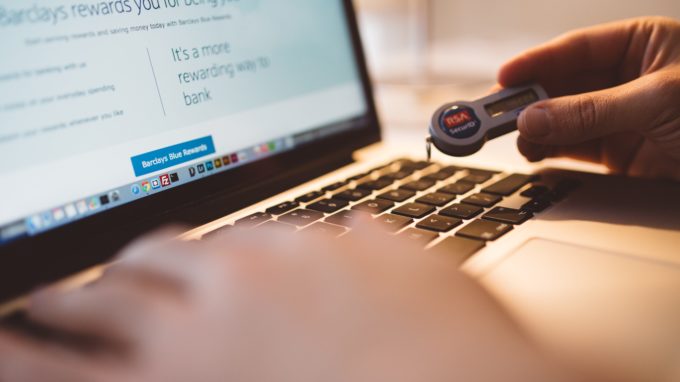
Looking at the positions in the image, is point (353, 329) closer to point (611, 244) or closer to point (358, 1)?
point (611, 244)

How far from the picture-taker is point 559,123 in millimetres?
516

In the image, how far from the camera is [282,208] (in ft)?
1.65

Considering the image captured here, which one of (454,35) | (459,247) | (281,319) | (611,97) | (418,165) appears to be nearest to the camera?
(281,319)

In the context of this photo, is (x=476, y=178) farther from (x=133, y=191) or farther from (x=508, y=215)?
(x=133, y=191)

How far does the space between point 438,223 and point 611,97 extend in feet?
0.73

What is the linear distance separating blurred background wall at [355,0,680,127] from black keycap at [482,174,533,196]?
457 millimetres

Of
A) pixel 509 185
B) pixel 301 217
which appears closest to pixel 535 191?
pixel 509 185

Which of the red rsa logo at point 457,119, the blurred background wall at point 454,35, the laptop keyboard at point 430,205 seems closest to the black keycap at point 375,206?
the laptop keyboard at point 430,205

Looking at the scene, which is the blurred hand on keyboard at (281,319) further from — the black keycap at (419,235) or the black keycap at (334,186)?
the black keycap at (334,186)

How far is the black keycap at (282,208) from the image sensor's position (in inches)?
19.4

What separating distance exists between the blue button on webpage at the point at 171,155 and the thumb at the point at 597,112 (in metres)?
0.32

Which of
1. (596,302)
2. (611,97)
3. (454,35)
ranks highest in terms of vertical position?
(454,35)

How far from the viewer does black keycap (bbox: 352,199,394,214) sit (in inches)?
19.2

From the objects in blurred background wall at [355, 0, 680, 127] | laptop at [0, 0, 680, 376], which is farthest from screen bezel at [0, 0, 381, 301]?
blurred background wall at [355, 0, 680, 127]
